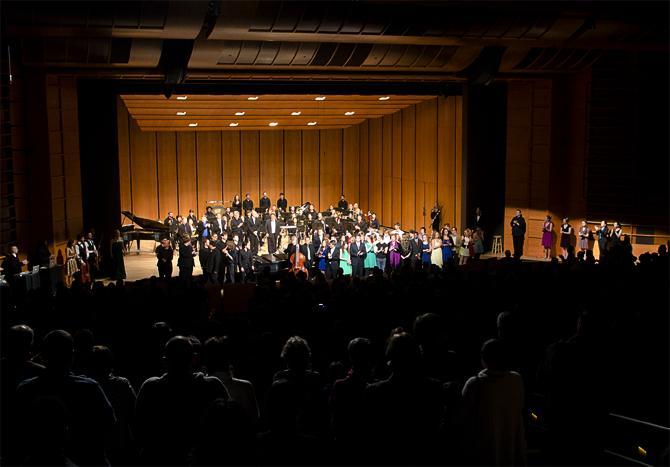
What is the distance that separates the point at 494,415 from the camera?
4.16 m

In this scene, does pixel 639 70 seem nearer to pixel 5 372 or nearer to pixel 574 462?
pixel 574 462

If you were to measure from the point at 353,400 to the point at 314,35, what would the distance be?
12.0m

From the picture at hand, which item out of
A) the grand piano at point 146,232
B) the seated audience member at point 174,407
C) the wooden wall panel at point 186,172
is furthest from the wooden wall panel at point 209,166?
the seated audience member at point 174,407

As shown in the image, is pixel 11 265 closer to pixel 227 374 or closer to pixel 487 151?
pixel 227 374

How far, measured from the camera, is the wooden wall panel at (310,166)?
33.5 meters

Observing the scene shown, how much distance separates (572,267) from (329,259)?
754cm

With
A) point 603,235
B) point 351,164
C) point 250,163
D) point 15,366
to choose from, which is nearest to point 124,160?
point 250,163

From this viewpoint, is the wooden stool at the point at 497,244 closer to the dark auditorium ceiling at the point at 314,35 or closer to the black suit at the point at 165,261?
the dark auditorium ceiling at the point at 314,35

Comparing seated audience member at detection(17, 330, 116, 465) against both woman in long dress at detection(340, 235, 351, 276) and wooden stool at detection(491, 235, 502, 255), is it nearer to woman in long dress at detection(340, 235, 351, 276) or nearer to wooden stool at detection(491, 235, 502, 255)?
woman in long dress at detection(340, 235, 351, 276)

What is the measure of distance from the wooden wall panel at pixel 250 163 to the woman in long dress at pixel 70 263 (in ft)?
52.9

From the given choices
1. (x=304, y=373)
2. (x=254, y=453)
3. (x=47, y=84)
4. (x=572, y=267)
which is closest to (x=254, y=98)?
(x=47, y=84)

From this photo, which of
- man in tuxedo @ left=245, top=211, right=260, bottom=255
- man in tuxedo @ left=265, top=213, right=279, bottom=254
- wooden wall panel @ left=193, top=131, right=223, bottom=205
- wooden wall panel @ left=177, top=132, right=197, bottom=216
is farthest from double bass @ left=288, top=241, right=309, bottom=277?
wooden wall panel @ left=193, top=131, right=223, bottom=205

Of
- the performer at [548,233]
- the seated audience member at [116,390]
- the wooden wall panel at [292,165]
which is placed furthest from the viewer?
the wooden wall panel at [292,165]

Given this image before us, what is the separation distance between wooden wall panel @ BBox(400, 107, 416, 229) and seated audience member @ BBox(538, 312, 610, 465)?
2256cm
